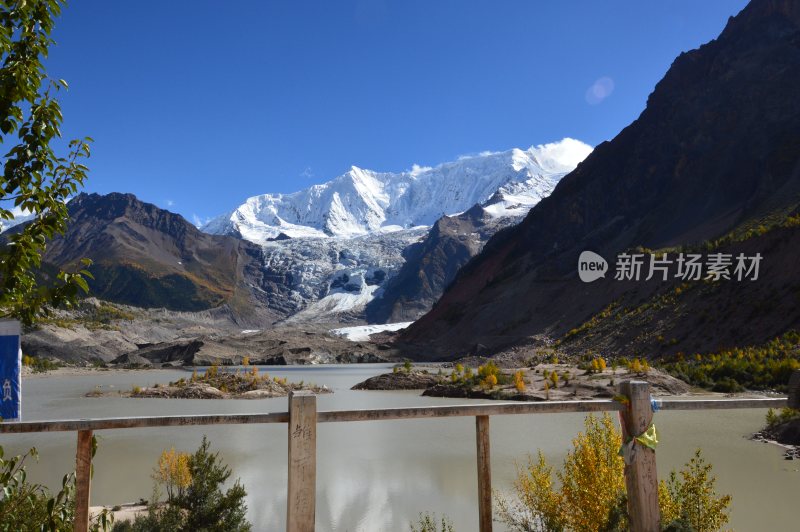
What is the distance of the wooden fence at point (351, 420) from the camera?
5051 millimetres

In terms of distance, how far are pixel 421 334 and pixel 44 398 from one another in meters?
78.7

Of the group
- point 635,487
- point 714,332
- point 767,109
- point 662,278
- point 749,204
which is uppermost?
point 767,109

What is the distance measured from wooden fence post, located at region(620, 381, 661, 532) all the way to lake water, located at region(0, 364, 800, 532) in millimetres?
5988

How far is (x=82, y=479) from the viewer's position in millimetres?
5062

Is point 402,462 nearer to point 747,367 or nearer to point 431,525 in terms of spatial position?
point 431,525

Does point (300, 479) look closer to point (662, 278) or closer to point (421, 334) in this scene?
point (662, 278)

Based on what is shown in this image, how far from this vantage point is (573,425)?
25.2 metres

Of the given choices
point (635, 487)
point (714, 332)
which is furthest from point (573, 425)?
point (714, 332)

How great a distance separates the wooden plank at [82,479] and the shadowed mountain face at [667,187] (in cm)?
5326

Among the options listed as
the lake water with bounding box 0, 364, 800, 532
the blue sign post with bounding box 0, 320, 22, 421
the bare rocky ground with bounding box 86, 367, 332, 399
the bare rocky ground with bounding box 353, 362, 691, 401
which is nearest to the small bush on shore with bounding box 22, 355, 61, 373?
the bare rocky ground with bounding box 86, 367, 332, 399

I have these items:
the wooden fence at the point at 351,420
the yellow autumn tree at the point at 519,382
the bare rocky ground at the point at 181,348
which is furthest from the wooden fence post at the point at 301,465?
the bare rocky ground at the point at 181,348

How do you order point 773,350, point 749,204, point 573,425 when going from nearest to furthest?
point 573,425 → point 773,350 → point 749,204

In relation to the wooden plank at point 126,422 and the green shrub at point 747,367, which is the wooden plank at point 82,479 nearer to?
the wooden plank at point 126,422

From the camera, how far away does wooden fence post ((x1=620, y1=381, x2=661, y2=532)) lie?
17.9 ft
